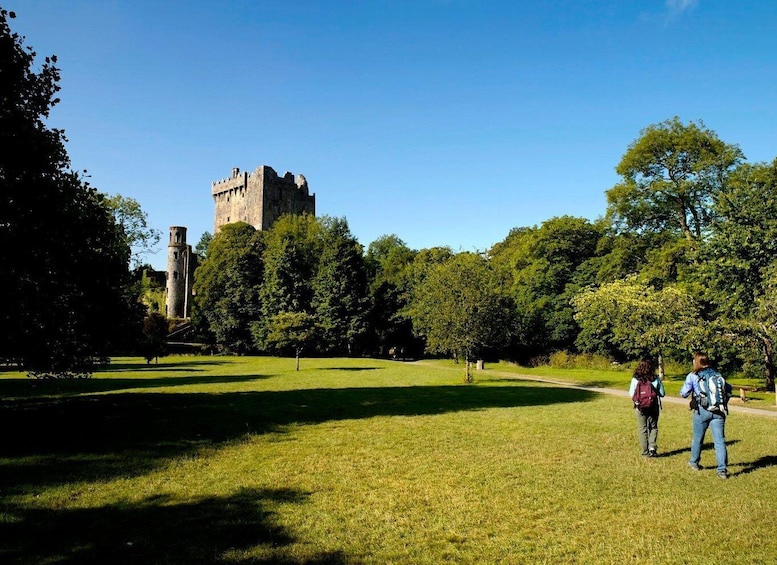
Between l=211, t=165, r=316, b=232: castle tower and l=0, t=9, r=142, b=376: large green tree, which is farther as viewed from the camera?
l=211, t=165, r=316, b=232: castle tower

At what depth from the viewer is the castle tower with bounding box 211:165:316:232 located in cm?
9631

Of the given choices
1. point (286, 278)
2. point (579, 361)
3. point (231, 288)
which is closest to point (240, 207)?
point (231, 288)

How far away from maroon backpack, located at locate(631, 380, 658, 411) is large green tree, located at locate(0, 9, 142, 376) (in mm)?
13916

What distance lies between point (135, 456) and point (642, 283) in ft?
99.9

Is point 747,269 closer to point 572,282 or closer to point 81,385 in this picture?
point 572,282

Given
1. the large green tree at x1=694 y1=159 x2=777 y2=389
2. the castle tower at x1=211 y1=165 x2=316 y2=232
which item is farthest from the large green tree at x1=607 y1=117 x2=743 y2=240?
the castle tower at x1=211 y1=165 x2=316 y2=232

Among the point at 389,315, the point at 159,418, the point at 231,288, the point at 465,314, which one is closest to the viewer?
the point at 159,418

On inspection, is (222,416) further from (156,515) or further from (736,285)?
(736,285)

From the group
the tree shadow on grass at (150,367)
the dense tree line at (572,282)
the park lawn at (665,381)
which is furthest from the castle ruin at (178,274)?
the park lawn at (665,381)

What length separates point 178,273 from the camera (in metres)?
87.0

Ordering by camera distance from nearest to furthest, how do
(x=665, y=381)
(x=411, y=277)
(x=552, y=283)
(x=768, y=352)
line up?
(x=768, y=352) → (x=665, y=381) → (x=552, y=283) → (x=411, y=277)

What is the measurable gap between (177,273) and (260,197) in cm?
2031

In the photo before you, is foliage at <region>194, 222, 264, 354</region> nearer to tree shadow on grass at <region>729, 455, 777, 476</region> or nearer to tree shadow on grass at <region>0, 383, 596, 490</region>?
tree shadow on grass at <region>0, 383, 596, 490</region>

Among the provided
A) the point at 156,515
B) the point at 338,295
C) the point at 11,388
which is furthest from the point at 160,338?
the point at 156,515
